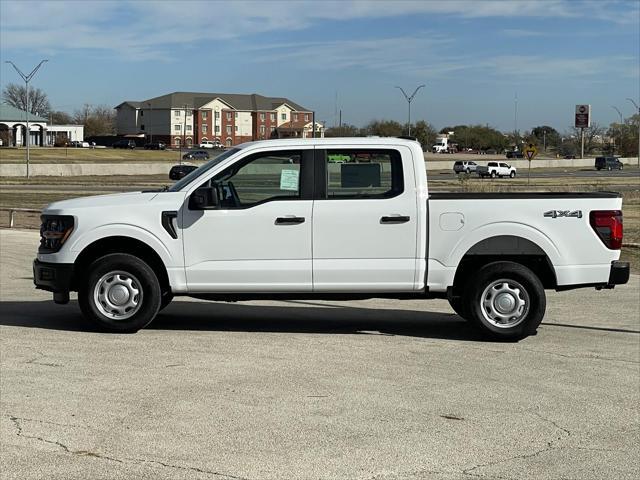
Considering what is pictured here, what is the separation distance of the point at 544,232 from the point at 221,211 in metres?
3.33

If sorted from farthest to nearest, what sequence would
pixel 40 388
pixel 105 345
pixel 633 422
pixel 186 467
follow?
pixel 105 345
pixel 40 388
pixel 633 422
pixel 186 467

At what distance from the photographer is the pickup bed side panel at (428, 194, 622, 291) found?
30.7 ft

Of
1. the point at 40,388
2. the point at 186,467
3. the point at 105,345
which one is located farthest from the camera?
the point at 105,345

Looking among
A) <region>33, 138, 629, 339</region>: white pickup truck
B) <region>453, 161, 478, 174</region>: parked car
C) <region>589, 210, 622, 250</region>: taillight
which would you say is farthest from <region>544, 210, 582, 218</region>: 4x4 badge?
<region>453, 161, 478, 174</region>: parked car

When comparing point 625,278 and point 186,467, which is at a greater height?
point 625,278

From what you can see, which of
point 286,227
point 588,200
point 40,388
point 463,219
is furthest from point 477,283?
point 40,388

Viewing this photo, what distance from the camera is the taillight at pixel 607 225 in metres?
9.41

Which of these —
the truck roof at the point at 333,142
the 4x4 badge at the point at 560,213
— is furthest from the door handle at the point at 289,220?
the 4x4 badge at the point at 560,213

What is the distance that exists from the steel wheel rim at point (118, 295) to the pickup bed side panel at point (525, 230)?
3.06m

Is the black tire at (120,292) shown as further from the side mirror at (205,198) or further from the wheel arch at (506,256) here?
the wheel arch at (506,256)

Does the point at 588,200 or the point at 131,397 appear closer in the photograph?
the point at 131,397

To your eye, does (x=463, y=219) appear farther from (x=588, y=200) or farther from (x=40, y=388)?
(x=40, y=388)

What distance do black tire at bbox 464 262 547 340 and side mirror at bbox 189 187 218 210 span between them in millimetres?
2763

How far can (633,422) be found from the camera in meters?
6.57
